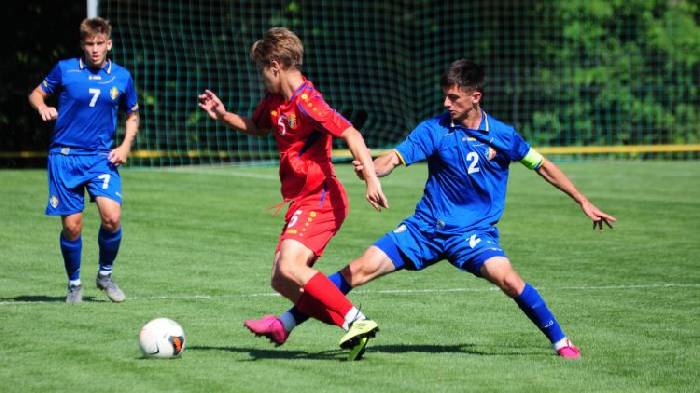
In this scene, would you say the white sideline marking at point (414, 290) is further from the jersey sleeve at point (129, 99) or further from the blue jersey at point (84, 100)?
the jersey sleeve at point (129, 99)

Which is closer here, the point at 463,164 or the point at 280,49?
the point at 280,49

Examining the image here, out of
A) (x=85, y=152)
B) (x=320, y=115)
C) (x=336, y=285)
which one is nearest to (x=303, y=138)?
(x=320, y=115)

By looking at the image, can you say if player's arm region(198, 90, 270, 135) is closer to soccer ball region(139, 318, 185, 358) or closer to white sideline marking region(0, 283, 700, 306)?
soccer ball region(139, 318, 185, 358)

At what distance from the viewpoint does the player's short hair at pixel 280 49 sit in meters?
7.07

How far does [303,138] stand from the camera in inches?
283

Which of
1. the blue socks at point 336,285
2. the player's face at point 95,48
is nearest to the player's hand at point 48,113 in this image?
the player's face at point 95,48

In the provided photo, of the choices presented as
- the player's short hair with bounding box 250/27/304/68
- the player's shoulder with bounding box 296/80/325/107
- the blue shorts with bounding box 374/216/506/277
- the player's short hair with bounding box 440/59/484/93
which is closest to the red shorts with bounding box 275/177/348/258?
the blue shorts with bounding box 374/216/506/277

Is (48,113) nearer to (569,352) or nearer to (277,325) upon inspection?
(277,325)

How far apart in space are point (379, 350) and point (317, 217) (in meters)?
0.87

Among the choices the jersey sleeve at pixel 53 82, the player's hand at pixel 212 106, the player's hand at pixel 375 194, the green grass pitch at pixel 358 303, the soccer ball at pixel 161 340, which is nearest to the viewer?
the green grass pitch at pixel 358 303

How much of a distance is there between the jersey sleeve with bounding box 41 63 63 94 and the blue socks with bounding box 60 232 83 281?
109cm

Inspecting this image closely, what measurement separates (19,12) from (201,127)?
3.82 meters

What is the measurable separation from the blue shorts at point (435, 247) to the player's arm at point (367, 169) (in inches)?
20.5

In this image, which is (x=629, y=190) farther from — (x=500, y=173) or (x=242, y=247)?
(x=500, y=173)
